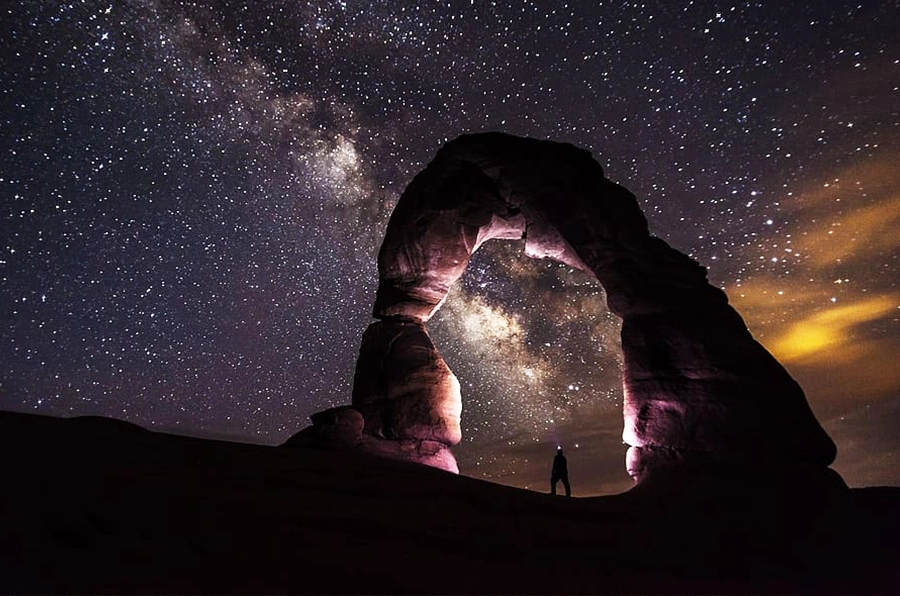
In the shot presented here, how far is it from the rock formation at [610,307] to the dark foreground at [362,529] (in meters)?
1.76

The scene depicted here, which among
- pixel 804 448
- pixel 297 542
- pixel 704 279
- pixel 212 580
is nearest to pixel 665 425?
pixel 804 448

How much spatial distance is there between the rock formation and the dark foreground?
1764 millimetres

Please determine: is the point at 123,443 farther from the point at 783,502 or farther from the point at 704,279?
the point at 704,279

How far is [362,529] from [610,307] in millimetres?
10879

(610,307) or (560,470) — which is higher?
(610,307)

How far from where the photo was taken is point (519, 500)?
993cm

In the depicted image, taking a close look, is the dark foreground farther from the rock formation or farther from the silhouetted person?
the silhouetted person

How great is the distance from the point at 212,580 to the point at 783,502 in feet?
35.7

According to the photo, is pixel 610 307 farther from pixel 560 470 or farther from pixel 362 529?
pixel 362 529

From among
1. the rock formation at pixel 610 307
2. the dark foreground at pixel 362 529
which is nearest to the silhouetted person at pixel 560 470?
the rock formation at pixel 610 307

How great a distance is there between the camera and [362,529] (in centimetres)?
720

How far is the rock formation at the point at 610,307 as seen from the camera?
1284 centimetres

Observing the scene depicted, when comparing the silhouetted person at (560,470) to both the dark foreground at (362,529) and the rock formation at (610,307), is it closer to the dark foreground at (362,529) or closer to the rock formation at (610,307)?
the rock formation at (610,307)

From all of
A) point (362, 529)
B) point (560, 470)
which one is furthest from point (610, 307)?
point (362, 529)
